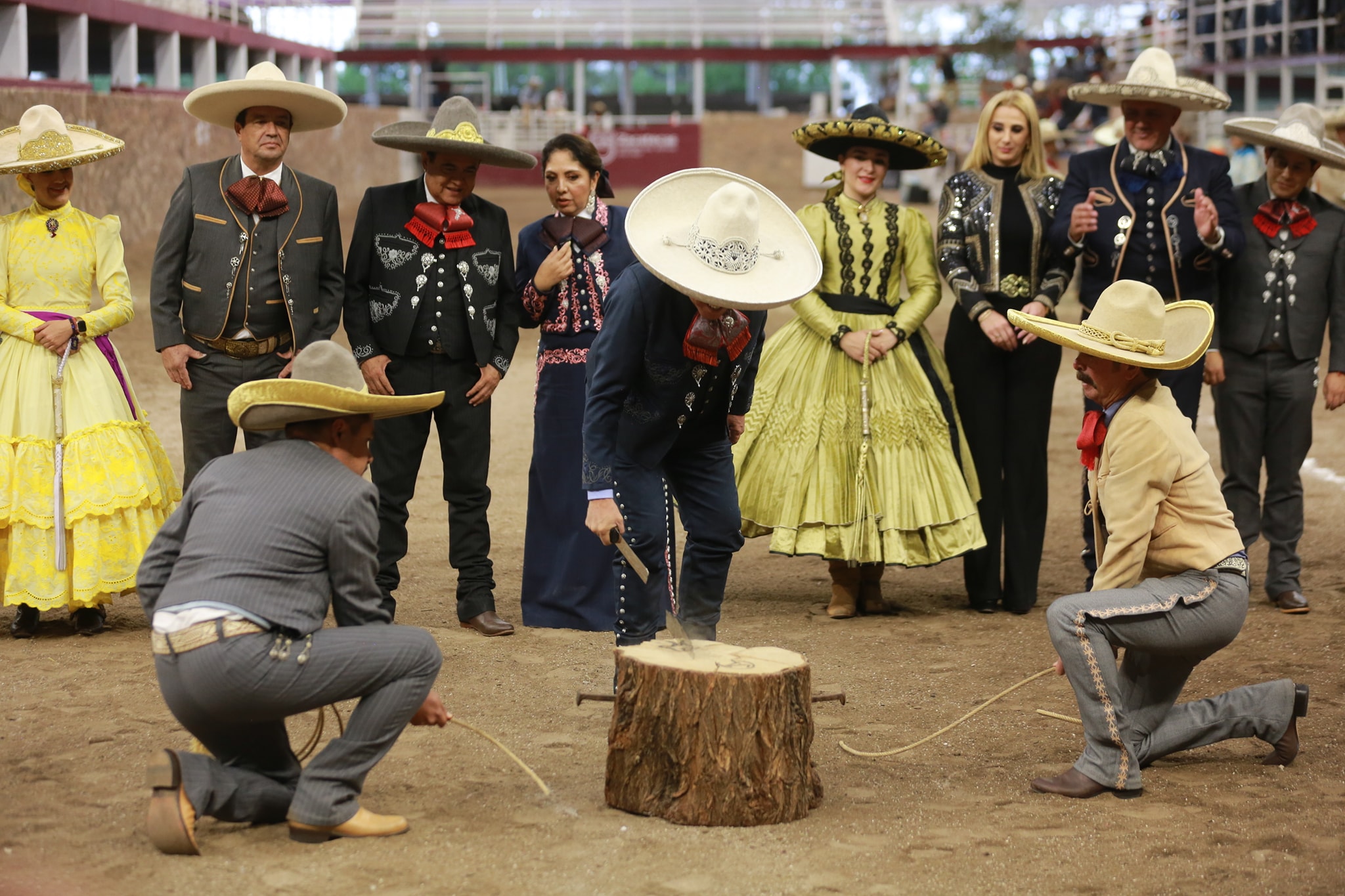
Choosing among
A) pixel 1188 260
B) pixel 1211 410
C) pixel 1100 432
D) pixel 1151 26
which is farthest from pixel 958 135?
pixel 1100 432

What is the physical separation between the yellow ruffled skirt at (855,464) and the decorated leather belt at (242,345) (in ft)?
6.63

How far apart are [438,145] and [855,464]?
2.17 m

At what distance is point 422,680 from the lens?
3.74 meters

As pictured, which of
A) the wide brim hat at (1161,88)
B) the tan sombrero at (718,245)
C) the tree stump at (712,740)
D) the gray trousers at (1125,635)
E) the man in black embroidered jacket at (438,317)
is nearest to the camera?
the tree stump at (712,740)

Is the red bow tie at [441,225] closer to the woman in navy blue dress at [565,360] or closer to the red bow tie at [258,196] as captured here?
the woman in navy blue dress at [565,360]

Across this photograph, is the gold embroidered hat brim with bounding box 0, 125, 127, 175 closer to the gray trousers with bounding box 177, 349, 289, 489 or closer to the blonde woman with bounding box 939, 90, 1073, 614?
the gray trousers with bounding box 177, 349, 289, 489

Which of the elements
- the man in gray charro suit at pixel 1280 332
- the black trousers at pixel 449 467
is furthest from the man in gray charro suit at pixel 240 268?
the man in gray charro suit at pixel 1280 332

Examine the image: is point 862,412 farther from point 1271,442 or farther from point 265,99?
point 265,99

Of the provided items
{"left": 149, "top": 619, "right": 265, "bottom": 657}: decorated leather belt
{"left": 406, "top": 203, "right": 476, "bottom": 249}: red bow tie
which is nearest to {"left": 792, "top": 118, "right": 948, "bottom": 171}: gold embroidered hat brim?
{"left": 406, "top": 203, "right": 476, "bottom": 249}: red bow tie

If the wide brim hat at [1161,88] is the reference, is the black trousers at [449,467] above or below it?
below

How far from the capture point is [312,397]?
365cm

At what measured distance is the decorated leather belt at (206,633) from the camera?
3529mm

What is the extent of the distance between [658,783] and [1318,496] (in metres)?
6.62

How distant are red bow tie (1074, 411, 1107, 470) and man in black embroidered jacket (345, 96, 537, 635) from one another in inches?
96.7
